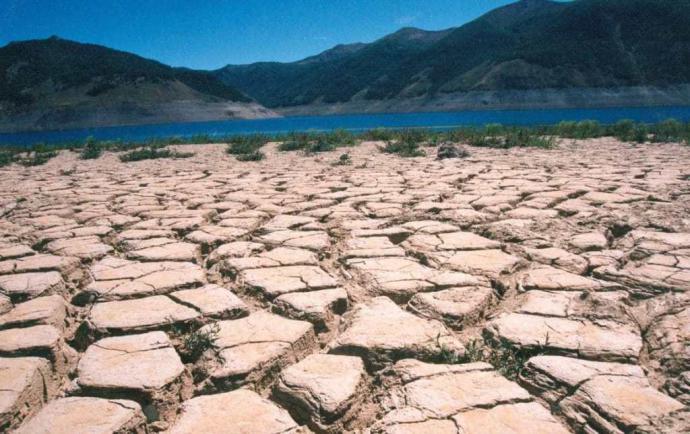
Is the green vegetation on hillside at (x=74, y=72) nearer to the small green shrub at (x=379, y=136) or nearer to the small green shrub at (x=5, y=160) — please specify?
the small green shrub at (x=5, y=160)

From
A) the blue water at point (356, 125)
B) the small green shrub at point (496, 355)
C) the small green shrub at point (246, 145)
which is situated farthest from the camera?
the blue water at point (356, 125)

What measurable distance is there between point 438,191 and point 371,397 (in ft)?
9.71

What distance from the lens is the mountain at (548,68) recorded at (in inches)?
2100

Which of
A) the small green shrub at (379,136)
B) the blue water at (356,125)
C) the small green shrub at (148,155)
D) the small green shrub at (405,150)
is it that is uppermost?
the blue water at (356,125)

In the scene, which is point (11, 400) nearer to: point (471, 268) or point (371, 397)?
point (371, 397)

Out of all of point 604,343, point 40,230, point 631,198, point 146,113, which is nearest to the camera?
point 604,343

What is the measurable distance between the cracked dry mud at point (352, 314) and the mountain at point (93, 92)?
50.5m

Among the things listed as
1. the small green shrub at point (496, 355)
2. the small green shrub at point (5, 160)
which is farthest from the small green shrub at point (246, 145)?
the small green shrub at point (496, 355)

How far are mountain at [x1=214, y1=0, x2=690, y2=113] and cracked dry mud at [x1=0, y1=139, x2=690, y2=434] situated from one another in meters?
57.1

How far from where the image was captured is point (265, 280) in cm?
208

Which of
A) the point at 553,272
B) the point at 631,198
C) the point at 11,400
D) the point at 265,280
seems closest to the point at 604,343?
the point at 553,272

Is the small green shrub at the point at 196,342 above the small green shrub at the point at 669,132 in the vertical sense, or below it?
below

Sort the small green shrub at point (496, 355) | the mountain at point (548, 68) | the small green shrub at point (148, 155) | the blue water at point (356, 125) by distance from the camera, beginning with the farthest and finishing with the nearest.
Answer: the mountain at point (548, 68) → the blue water at point (356, 125) → the small green shrub at point (148, 155) → the small green shrub at point (496, 355)

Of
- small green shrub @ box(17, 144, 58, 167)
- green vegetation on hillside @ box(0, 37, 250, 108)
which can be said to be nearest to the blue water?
small green shrub @ box(17, 144, 58, 167)
